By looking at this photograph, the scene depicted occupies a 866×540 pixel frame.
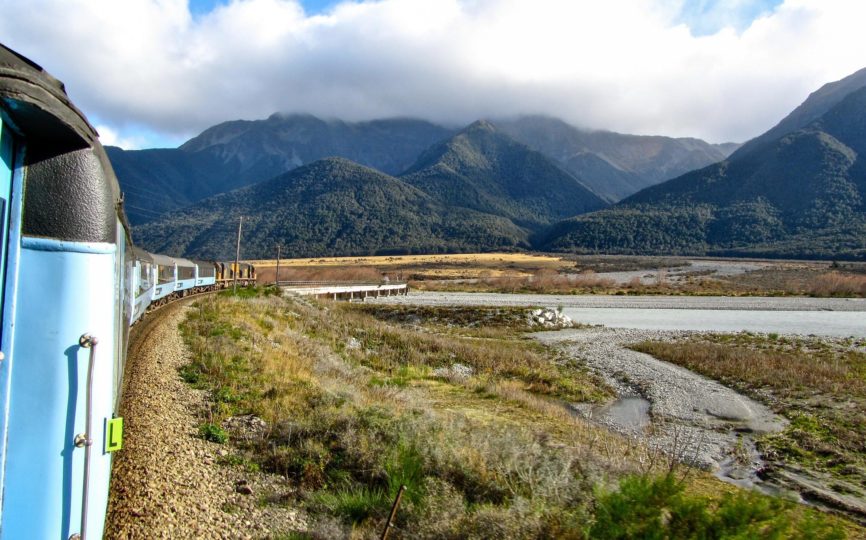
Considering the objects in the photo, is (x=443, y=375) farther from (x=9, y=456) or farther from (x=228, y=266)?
(x=228, y=266)

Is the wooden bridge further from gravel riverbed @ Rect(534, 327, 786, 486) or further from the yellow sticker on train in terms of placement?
the yellow sticker on train

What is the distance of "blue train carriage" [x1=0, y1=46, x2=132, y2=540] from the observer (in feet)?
8.87

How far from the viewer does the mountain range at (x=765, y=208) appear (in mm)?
145125

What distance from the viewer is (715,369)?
24.0 metres

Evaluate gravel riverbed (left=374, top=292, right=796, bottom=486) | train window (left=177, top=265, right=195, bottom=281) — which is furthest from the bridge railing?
gravel riverbed (left=374, top=292, right=796, bottom=486)

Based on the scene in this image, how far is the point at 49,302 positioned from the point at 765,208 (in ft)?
610

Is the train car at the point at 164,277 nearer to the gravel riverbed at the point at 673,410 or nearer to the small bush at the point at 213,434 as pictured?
the small bush at the point at 213,434

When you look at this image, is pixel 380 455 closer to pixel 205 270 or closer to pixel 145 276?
pixel 145 276

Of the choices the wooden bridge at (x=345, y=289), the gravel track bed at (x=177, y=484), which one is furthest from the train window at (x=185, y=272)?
the gravel track bed at (x=177, y=484)

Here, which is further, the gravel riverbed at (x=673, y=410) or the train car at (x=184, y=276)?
the train car at (x=184, y=276)

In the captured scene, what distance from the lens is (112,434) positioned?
3342 mm

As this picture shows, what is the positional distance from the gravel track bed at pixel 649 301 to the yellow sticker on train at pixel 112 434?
47.7 m

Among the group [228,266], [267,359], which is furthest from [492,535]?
[228,266]

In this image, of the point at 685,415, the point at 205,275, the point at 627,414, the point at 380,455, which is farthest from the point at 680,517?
the point at 205,275
